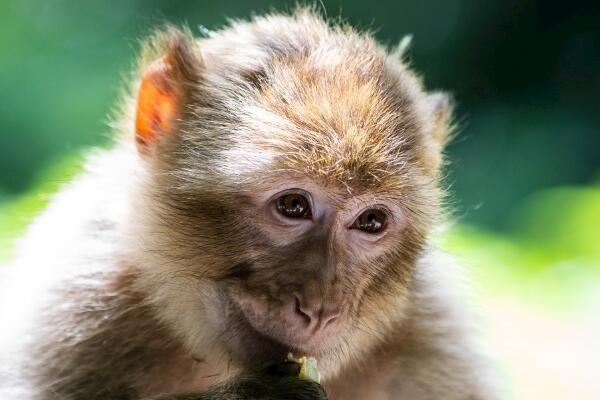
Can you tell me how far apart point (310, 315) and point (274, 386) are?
206 mm

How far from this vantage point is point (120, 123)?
240cm

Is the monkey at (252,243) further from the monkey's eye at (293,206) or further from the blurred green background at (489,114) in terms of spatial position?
the blurred green background at (489,114)

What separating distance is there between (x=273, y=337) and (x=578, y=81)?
12.0 feet

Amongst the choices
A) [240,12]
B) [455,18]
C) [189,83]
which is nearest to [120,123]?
[189,83]

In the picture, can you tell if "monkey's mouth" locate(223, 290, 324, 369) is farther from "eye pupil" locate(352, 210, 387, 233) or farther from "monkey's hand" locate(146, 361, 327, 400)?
"eye pupil" locate(352, 210, 387, 233)

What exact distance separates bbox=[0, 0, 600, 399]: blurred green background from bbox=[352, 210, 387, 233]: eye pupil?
1428 millimetres

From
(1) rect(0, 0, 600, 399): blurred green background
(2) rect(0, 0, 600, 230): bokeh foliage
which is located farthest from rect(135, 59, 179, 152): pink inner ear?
(2) rect(0, 0, 600, 230): bokeh foliage

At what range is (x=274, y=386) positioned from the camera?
76.5 inches

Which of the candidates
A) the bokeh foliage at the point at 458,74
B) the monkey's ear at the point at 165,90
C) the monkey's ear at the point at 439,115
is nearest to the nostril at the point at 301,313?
the monkey's ear at the point at 165,90

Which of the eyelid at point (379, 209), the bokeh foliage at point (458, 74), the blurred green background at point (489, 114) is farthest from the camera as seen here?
the bokeh foliage at point (458, 74)

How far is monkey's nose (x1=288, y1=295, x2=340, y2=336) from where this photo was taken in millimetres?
1836

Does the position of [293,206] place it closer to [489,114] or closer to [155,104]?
[155,104]

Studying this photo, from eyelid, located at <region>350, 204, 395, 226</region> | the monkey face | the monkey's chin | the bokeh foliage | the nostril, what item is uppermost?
the bokeh foliage

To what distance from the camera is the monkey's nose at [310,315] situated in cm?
184
